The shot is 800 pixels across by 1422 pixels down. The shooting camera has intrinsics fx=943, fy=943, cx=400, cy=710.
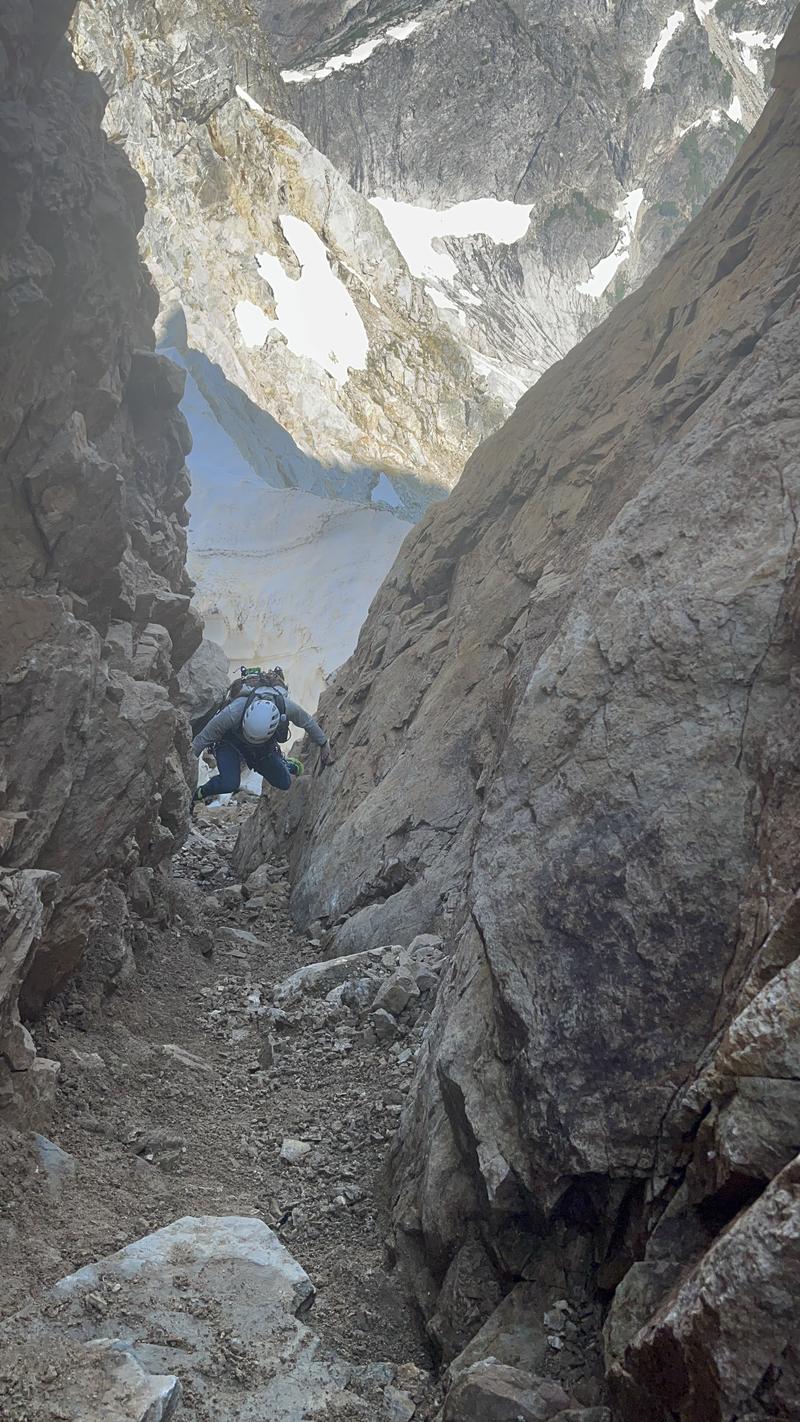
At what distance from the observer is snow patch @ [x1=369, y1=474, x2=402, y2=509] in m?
41.8

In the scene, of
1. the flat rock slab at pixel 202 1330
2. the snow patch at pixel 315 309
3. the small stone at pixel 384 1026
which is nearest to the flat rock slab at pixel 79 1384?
the flat rock slab at pixel 202 1330

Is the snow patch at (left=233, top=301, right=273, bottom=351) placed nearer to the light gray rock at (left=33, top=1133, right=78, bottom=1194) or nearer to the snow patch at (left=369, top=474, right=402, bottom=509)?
the snow patch at (left=369, top=474, right=402, bottom=509)

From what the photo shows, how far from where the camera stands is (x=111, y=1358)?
346cm

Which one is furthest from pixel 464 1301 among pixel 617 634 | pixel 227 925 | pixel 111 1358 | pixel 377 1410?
pixel 227 925

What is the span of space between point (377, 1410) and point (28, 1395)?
1282 mm

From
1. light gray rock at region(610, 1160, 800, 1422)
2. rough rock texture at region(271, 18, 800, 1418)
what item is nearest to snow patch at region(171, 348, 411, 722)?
rough rock texture at region(271, 18, 800, 1418)

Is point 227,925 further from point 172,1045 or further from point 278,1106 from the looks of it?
point 278,1106

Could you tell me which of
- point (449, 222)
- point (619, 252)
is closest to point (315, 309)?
point (449, 222)

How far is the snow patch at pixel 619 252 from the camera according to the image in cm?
6338

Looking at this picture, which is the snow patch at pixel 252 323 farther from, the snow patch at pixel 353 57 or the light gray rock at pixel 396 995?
the light gray rock at pixel 396 995

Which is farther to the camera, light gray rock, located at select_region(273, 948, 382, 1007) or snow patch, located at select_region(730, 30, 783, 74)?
snow patch, located at select_region(730, 30, 783, 74)

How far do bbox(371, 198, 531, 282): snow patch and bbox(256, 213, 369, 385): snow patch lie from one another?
52.1ft

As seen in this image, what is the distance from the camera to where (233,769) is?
482 inches

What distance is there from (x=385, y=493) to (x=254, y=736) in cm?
3255
